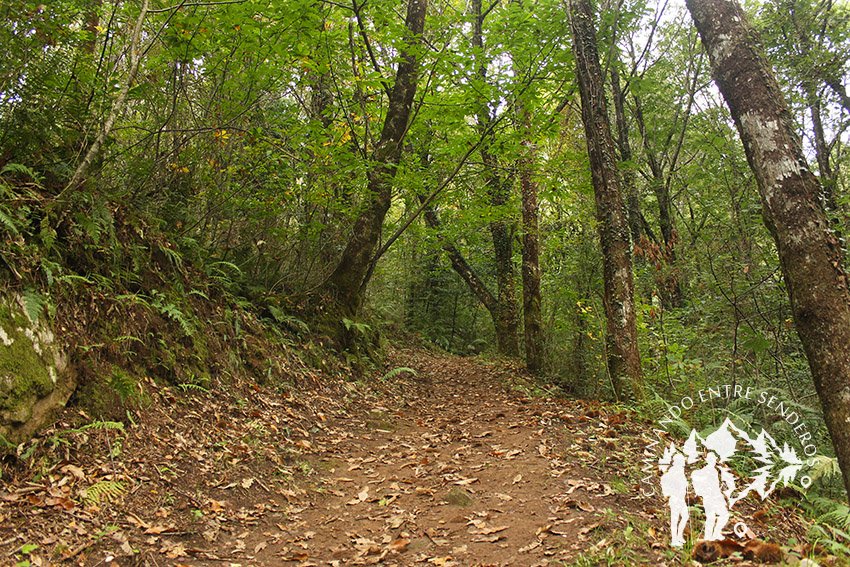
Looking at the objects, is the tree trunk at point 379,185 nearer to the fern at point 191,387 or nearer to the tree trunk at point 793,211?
the fern at point 191,387

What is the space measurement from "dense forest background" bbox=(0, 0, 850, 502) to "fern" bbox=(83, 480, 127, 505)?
5.40 feet

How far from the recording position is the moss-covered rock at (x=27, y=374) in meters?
3.41

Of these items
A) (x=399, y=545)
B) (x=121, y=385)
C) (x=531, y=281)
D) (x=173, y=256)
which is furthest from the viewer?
(x=531, y=281)

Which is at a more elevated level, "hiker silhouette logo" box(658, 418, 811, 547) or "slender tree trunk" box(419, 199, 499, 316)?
"slender tree trunk" box(419, 199, 499, 316)

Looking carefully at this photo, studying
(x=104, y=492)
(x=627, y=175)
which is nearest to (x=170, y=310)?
(x=104, y=492)

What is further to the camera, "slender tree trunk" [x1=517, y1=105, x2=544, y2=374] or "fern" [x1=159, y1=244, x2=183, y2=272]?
"slender tree trunk" [x1=517, y1=105, x2=544, y2=374]

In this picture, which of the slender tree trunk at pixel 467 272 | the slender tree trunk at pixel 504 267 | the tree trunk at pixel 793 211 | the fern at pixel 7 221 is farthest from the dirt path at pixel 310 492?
the slender tree trunk at pixel 467 272

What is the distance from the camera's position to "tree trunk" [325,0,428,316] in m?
9.20

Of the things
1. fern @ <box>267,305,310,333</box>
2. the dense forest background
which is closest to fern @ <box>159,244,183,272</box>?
the dense forest background

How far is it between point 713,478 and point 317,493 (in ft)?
11.8

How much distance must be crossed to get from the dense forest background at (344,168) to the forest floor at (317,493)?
1.28m

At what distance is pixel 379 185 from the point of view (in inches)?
360

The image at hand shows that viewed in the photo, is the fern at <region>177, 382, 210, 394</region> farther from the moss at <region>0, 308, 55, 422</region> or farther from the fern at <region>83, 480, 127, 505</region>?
the fern at <region>83, 480, 127, 505</region>

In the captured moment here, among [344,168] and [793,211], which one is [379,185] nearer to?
[344,168]
